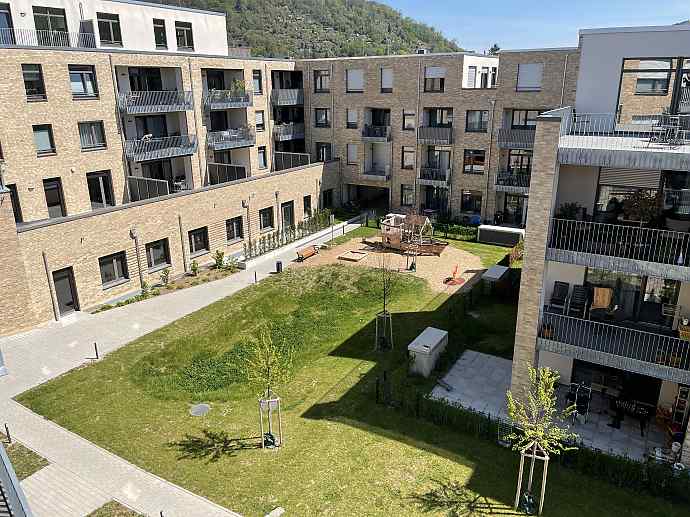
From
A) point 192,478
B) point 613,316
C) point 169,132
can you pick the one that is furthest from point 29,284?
point 613,316

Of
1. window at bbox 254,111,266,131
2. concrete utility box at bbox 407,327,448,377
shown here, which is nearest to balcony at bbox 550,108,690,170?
concrete utility box at bbox 407,327,448,377

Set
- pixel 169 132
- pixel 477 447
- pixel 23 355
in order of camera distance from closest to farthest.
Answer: pixel 477 447 → pixel 23 355 → pixel 169 132

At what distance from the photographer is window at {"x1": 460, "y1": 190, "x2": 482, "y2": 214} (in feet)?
117

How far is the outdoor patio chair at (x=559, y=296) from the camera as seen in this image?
15.5m

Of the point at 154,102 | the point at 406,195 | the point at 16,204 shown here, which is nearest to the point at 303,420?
the point at 16,204

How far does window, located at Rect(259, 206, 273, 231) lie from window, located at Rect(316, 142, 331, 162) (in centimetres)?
962

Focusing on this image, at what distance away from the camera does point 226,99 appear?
3331 centimetres

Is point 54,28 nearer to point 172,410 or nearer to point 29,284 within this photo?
point 29,284

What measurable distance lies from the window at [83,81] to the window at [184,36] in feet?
30.4

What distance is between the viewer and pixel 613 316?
1510 cm

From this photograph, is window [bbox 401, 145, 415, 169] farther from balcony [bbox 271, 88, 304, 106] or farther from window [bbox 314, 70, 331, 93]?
balcony [bbox 271, 88, 304, 106]

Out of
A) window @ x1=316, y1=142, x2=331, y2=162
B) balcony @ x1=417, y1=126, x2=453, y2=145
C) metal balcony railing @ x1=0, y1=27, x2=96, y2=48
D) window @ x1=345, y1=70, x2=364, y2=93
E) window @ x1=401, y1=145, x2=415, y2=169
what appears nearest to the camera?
metal balcony railing @ x1=0, y1=27, x2=96, y2=48

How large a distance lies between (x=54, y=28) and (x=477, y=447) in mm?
29222

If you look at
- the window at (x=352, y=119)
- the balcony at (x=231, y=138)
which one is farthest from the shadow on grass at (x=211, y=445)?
the window at (x=352, y=119)
